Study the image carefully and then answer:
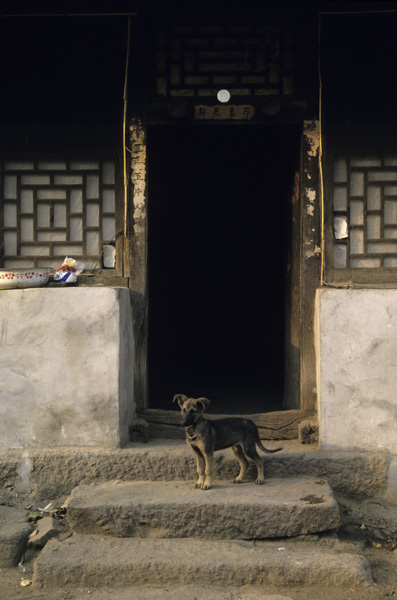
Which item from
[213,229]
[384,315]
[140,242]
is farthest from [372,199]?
[213,229]

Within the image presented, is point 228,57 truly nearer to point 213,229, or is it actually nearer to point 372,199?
point 372,199

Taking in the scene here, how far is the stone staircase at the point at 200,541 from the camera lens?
3.86 m

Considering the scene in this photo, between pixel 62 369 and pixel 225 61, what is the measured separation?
3.12 meters

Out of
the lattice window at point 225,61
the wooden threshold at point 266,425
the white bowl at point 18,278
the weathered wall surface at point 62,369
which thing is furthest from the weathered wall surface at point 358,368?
the white bowl at point 18,278

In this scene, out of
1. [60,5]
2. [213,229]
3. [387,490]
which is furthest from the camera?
[213,229]

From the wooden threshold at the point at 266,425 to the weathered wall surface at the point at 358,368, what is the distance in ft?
1.56

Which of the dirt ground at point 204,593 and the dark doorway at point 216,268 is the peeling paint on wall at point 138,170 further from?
the dirt ground at point 204,593

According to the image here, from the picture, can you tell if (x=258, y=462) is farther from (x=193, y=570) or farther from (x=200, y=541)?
(x=193, y=570)

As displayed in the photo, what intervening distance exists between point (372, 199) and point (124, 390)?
9.28ft

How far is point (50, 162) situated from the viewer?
5.68 meters

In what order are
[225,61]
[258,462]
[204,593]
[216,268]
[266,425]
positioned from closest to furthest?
[204,593] → [258,462] → [266,425] → [225,61] → [216,268]

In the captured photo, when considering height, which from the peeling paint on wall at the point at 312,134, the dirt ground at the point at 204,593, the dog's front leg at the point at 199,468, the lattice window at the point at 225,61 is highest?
the lattice window at the point at 225,61

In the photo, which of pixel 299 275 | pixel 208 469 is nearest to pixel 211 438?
pixel 208 469

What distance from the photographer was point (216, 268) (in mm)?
10906
